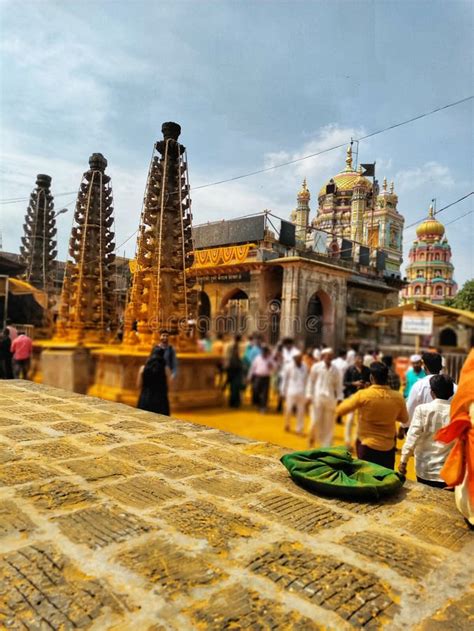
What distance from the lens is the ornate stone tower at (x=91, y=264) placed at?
9.77 metres

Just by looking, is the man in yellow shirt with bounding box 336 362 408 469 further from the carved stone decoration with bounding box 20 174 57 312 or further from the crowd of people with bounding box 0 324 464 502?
the carved stone decoration with bounding box 20 174 57 312

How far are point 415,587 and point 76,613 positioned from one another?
1153 millimetres

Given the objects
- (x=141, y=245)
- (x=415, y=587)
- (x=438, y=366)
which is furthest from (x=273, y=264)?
(x=415, y=587)

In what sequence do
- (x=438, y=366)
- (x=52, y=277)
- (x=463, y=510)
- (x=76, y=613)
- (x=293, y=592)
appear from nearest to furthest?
(x=76, y=613) < (x=293, y=592) < (x=463, y=510) < (x=438, y=366) < (x=52, y=277)

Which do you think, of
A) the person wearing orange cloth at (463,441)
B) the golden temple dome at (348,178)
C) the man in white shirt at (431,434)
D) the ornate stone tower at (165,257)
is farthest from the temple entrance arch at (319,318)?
the person wearing orange cloth at (463,441)

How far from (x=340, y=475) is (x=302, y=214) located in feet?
17.2

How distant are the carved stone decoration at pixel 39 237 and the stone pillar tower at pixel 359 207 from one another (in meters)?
11.2

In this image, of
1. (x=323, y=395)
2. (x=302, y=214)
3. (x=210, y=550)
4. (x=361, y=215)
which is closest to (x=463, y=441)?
(x=210, y=550)

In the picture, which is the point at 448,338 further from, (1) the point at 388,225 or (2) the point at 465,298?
(1) the point at 388,225

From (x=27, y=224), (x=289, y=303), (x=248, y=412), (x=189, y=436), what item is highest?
(x=27, y=224)

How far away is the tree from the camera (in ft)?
15.2

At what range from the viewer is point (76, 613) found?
124 cm

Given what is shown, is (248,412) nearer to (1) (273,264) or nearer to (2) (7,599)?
(1) (273,264)

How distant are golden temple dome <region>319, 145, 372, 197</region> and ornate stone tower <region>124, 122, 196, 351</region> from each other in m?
2.81
